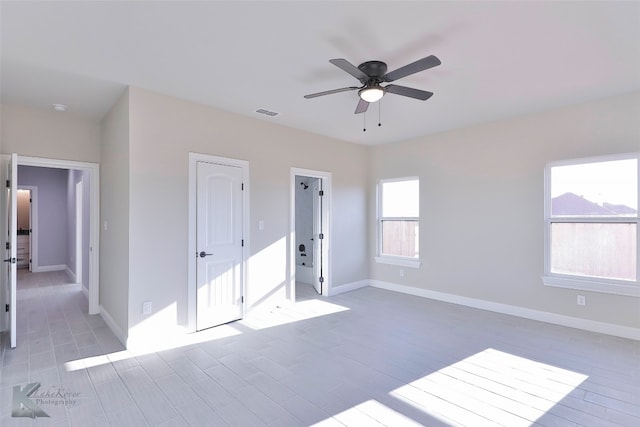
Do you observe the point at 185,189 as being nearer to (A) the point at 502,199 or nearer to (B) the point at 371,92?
(B) the point at 371,92

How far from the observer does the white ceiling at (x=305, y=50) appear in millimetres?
2182

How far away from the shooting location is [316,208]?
5.88 m

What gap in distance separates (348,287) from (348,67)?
4.28 meters

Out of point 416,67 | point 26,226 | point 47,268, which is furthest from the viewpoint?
point 26,226

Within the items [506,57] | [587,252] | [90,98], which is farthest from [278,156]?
[587,252]

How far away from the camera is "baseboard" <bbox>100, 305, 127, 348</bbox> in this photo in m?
3.52

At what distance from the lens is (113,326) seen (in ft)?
12.8

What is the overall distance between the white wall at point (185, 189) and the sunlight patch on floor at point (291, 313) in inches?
8.3

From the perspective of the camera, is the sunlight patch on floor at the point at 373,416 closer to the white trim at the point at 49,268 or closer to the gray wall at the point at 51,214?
the white trim at the point at 49,268

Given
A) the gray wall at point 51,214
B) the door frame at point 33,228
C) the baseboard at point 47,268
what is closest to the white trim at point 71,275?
the baseboard at point 47,268

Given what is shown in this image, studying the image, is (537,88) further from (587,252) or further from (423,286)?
(423,286)

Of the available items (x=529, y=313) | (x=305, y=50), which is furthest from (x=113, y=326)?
(x=529, y=313)

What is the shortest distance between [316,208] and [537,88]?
3.65 metres

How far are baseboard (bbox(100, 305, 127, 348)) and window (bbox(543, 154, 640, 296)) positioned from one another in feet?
17.0
